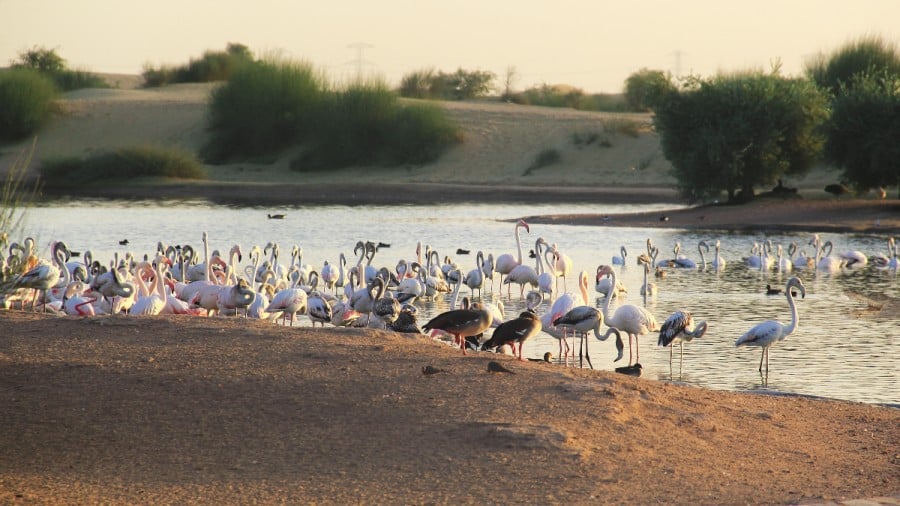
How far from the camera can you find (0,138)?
69438 mm

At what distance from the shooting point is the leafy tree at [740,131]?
38.7m

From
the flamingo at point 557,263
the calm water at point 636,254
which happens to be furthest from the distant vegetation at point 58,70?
the flamingo at point 557,263

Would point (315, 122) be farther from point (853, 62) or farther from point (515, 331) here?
point (515, 331)

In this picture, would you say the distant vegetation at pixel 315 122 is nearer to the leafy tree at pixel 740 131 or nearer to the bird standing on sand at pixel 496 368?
the leafy tree at pixel 740 131

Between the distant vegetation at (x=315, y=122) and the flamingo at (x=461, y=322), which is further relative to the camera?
the distant vegetation at (x=315, y=122)

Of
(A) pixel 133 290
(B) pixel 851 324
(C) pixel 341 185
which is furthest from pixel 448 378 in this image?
(C) pixel 341 185

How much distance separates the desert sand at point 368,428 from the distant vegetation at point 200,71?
87187 mm

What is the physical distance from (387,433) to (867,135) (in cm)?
3210

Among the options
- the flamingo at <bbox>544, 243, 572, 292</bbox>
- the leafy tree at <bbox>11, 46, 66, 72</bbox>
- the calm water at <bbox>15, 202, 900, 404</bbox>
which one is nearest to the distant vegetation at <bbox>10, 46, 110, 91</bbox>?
the leafy tree at <bbox>11, 46, 66, 72</bbox>

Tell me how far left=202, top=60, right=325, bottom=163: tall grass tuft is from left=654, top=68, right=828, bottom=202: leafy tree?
104 ft

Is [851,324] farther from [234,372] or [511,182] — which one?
[511,182]

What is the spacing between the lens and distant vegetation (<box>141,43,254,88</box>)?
95688 millimetres

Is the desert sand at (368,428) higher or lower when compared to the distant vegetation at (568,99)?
lower

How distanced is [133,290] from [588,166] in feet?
149
